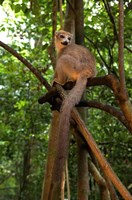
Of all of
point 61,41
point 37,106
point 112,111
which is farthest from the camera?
point 37,106

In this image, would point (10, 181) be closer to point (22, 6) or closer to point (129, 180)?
point (129, 180)

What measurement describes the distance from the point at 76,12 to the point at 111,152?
330 cm

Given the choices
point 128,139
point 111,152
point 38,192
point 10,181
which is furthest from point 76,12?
point 10,181

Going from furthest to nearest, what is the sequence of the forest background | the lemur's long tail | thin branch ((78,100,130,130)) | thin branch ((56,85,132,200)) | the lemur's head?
the forest background < the lemur's head < thin branch ((78,100,130,130)) < thin branch ((56,85,132,200)) < the lemur's long tail

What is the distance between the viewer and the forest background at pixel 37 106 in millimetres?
4676

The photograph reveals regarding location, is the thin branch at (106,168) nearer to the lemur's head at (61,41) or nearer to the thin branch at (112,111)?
the thin branch at (112,111)

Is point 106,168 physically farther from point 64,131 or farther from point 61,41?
point 61,41

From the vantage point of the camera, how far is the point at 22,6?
368cm

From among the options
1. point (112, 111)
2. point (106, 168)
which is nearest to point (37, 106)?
point (112, 111)

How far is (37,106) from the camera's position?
22.6 feet

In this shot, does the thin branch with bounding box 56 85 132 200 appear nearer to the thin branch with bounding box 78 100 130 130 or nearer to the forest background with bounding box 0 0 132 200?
the thin branch with bounding box 78 100 130 130

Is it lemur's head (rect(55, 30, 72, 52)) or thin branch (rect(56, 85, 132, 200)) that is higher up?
lemur's head (rect(55, 30, 72, 52))

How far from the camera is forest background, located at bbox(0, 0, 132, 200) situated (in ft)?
15.3

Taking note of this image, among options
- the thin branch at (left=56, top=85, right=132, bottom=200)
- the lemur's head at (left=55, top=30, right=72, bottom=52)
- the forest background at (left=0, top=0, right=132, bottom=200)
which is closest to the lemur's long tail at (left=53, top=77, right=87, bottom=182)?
the thin branch at (left=56, top=85, right=132, bottom=200)
